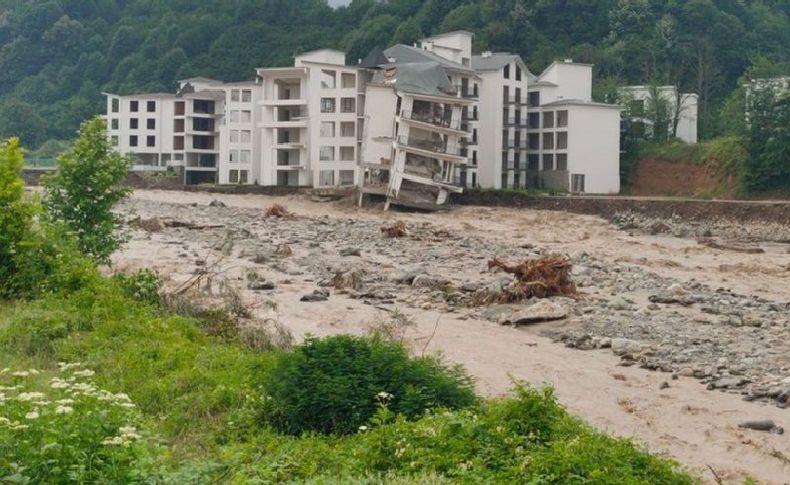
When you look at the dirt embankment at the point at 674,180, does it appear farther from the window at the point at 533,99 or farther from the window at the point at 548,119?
the window at the point at 533,99

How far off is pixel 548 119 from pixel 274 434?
216 ft

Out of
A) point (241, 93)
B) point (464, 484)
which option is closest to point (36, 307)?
point (464, 484)

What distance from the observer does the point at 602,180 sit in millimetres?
72625

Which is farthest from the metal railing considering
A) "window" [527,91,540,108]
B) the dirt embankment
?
the dirt embankment

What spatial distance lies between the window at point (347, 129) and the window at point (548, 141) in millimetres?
13424

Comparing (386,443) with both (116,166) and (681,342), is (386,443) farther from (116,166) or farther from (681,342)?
(116,166)

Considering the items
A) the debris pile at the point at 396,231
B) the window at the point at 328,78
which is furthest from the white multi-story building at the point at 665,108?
the debris pile at the point at 396,231

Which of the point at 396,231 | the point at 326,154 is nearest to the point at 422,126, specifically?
the point at 326,154

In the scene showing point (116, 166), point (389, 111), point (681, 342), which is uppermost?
point (389, 111)

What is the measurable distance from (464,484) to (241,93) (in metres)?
76.2

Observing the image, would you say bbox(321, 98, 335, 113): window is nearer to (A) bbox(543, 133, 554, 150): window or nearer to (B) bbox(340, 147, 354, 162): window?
(B) bbox(340, 147, 354, 162): window

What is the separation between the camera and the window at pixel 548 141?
244ft

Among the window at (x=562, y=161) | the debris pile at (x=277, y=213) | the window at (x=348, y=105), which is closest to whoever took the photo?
the debris pile at (x=277, y=213)

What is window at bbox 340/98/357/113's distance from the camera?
235 feet
